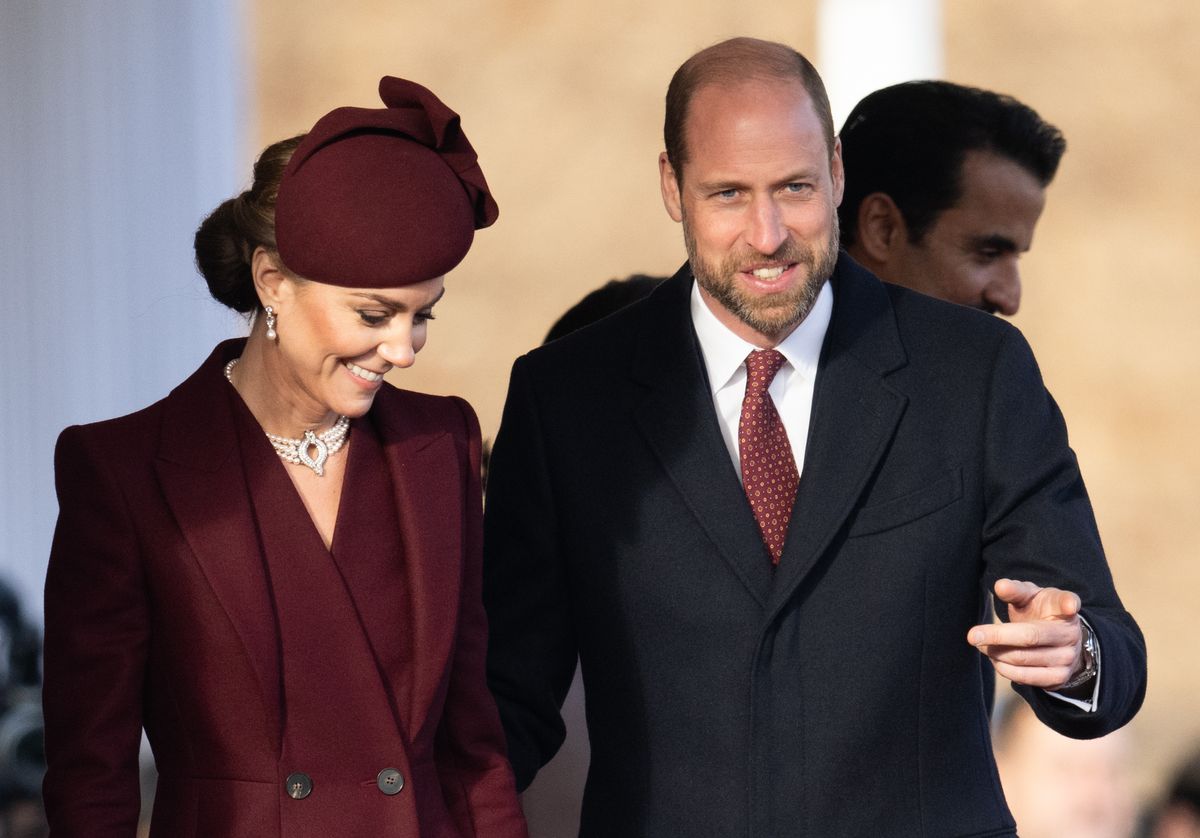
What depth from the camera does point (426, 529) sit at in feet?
7.27

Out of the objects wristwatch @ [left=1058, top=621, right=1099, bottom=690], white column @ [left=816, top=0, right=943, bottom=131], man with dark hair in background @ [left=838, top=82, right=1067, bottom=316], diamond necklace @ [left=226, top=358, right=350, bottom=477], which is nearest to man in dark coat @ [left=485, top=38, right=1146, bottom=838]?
wristwatch @ [left=1058, top=621, right=1099, bottom=690]

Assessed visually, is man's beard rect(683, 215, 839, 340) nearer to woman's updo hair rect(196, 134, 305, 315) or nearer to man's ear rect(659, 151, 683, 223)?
man's ear rect(659, 151, 683, 223)

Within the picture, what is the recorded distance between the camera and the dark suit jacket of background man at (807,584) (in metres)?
2.36

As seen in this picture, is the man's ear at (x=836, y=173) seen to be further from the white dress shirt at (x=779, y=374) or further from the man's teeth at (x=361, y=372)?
the man's teeth at (x=361, y=372)

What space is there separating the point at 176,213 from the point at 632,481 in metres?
2.79

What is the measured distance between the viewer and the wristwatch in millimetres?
2266

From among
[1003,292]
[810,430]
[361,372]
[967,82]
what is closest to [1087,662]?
[810,430]

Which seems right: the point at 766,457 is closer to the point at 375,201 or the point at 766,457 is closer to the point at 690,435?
the point at 690,435

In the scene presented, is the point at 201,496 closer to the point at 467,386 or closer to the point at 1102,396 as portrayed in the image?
the point at 467,386

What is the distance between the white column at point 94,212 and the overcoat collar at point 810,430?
2.28 metres

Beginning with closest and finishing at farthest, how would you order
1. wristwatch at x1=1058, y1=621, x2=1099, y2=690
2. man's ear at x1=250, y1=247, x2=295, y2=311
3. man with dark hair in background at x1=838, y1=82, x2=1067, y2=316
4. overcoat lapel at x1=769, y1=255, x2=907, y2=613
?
1. man's ear at x1=250, y1=247, x2=295, y2=311
2. wristwatch at x1=1058, y1=621, x2=1099, y2=690
3. overcoat lapel at x1=769, y1=255, x2=907, y2=613
4. man with dark hair in background at x1=838, y1=82, x2=1067, y2=316

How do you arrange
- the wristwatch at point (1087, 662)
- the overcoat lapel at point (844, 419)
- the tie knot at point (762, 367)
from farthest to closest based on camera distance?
the tie knot at point (762, 367) → the overcoat lapel at point (844, 419) → the wristwatch at point (1087, 662)

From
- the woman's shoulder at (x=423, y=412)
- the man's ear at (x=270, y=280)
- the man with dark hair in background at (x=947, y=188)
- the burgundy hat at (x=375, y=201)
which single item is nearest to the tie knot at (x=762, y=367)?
the woman's shoulder at (x=423, y=412)

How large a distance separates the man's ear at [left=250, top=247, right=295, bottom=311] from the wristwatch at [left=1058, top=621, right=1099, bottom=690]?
39.6 inches
